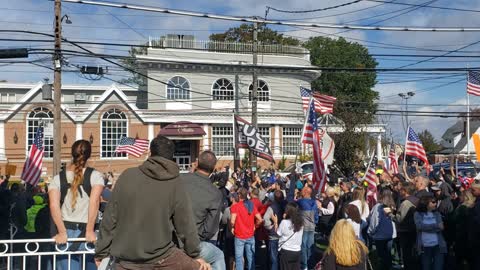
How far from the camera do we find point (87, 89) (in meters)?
45.2

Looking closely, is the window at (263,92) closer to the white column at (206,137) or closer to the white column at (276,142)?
the white column at (276,142)

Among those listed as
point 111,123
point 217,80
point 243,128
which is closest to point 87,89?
point 111,123

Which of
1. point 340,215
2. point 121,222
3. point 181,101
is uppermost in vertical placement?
point 181,101

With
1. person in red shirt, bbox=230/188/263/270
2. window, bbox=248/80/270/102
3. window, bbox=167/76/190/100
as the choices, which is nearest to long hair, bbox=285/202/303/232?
person in red shirt, bbox=230/188/263/270

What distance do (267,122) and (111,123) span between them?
1138 centimetres

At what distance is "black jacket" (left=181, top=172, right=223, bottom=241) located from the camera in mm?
5258

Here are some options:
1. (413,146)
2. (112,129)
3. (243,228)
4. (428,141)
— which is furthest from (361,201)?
(428,141)

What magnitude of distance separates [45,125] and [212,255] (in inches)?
1380

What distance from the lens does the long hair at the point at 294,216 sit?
9.83 m

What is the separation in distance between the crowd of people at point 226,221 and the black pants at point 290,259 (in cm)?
2

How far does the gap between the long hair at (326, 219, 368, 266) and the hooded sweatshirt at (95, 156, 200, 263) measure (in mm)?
2245

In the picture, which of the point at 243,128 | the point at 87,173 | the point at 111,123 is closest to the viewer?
the point at 87,173

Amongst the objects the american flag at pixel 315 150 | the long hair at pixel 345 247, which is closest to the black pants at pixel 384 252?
the american flag at pixel 315 150

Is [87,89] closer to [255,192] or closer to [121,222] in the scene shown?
[255,192]
